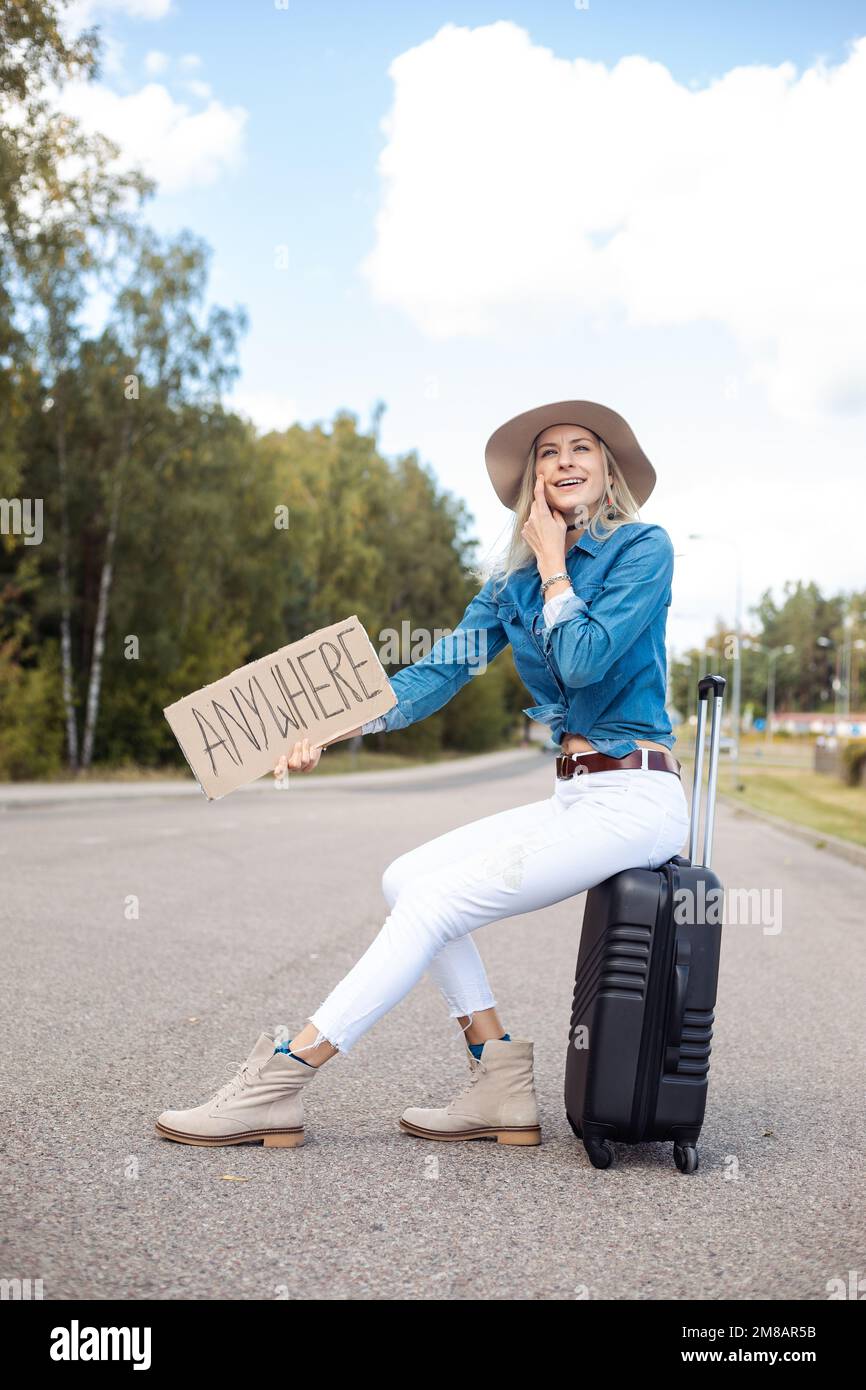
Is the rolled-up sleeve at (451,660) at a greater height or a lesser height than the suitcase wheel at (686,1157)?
greater

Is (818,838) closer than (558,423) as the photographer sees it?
No

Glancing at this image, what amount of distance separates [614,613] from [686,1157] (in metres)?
1.47

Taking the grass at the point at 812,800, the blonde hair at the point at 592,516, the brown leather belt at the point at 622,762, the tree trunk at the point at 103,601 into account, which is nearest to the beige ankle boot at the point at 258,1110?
the brown leather belt at the point at 622,762

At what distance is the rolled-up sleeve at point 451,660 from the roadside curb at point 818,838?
10.9m

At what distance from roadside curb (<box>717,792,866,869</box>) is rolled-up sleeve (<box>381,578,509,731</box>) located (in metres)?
10.9

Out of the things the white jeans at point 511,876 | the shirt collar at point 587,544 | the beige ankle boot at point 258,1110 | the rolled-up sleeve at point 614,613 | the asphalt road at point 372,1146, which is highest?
the shirt collar at point 587,544

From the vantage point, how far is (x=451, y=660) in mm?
4059

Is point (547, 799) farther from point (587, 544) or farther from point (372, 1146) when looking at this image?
point (372, 1146)

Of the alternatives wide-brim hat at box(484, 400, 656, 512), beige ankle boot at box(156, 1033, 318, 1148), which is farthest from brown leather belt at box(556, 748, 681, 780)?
beige ankle boot at box(156, 1033, 318, 1148)

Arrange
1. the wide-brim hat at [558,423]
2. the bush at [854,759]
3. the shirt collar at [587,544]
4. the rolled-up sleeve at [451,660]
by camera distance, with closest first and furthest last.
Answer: the shirt collar at [587,544] → the wide-brim hat at [558,423] → the rolled-up sleeve at [451,660] → the bush at [854,759]

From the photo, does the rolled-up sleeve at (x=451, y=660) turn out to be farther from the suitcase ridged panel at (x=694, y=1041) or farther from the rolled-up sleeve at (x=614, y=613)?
the suitcase ridged panel at (x=694, y=1041)

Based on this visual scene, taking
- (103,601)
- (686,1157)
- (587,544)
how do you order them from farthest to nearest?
1. (103,601)
2. (587,544)
3. (686,1157)

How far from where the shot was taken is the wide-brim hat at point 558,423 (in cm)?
382

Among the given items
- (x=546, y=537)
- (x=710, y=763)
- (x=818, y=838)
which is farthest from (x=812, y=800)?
(x=546, y=537)
